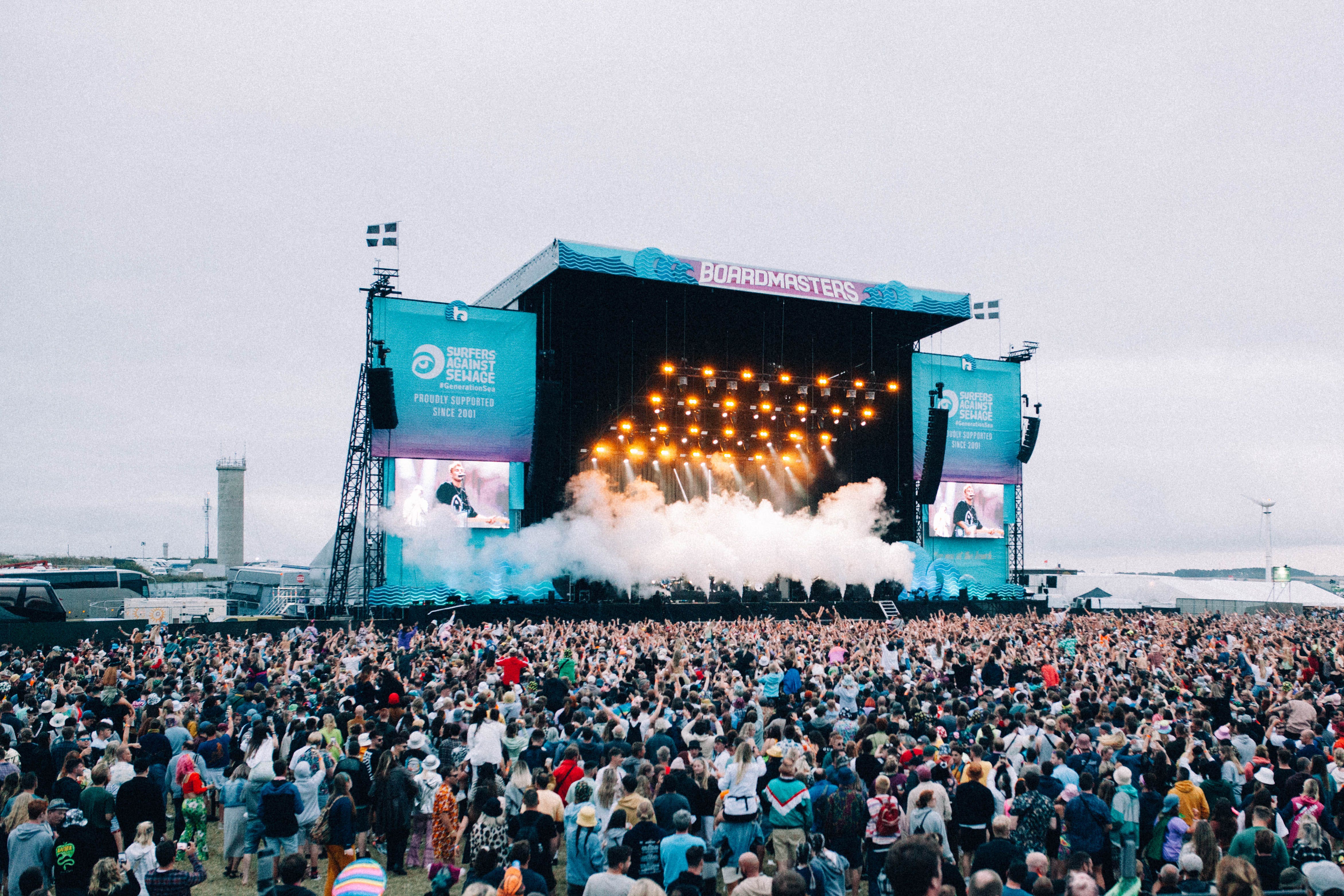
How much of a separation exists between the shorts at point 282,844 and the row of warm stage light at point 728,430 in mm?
22709

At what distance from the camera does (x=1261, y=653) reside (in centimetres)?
1597

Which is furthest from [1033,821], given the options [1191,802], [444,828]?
[444,828]

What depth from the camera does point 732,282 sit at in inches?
1196

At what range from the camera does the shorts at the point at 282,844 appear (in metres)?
7.80

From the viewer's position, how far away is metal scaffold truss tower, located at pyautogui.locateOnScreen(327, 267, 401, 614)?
29.6 metres

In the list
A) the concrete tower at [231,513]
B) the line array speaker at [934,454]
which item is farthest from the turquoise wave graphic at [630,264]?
the concrete tower at [231,513]

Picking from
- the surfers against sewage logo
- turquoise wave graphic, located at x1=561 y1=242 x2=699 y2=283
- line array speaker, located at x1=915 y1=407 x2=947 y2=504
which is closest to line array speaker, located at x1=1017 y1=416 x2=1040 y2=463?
line array speaker, located at x1=915 y1=407 x2=947 y2=504

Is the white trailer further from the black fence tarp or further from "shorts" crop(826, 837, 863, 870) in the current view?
"shorts" crop(826, 837, 863, 870)

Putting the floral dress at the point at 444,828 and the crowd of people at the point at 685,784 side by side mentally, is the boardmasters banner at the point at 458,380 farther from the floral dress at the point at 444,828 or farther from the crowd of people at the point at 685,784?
the floral dress at the point at 444,828

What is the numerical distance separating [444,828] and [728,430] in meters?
29.4

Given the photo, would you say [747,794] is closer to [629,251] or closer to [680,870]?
[680,870]

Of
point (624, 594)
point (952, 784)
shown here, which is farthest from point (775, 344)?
point (952, 784)

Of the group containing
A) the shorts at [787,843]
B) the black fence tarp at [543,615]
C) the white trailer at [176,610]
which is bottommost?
the white trailer at [176,610]

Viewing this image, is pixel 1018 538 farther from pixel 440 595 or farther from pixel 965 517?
pixel 440 595
